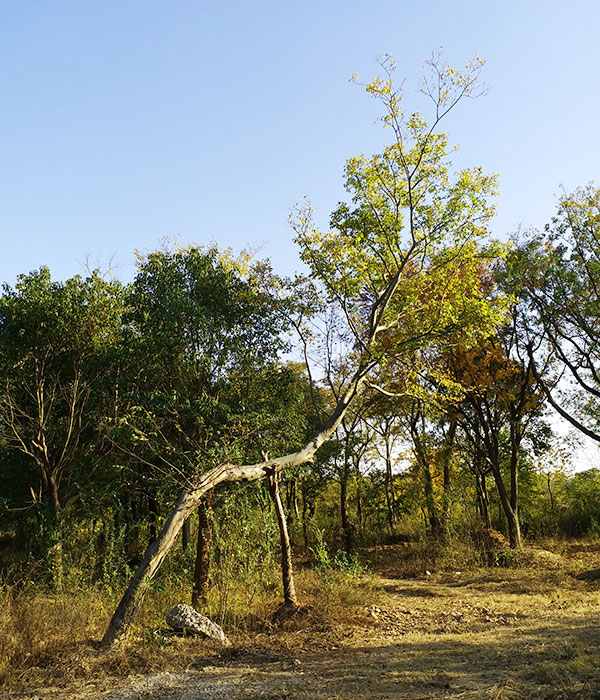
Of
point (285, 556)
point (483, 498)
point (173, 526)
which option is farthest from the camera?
point (483, 498)

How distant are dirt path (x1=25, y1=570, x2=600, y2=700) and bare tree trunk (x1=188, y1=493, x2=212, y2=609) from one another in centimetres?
300

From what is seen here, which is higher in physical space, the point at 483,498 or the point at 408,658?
the point at 483,498

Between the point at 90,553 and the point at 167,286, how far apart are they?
19.4 ft

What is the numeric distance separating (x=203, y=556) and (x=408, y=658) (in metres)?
5.66

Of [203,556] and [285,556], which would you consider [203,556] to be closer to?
[203,556]

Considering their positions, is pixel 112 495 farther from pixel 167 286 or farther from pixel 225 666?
pixel 225 666

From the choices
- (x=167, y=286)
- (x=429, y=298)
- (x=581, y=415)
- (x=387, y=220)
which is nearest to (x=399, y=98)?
(x=387, y=220)

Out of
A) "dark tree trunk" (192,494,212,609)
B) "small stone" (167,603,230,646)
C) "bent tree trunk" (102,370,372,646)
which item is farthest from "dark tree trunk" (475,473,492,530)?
"small stone" (167,603,230,646)

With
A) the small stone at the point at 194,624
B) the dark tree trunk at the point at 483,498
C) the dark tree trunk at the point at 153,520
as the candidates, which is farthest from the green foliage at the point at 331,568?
the dark tree trunk at the point at 483,498

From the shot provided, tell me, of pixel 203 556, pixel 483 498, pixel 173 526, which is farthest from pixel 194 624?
pixel 483 498

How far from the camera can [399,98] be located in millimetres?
12094

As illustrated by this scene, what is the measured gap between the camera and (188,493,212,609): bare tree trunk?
1048 cm

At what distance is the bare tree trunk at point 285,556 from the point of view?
8.95 meters

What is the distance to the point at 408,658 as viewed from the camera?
660 cm
